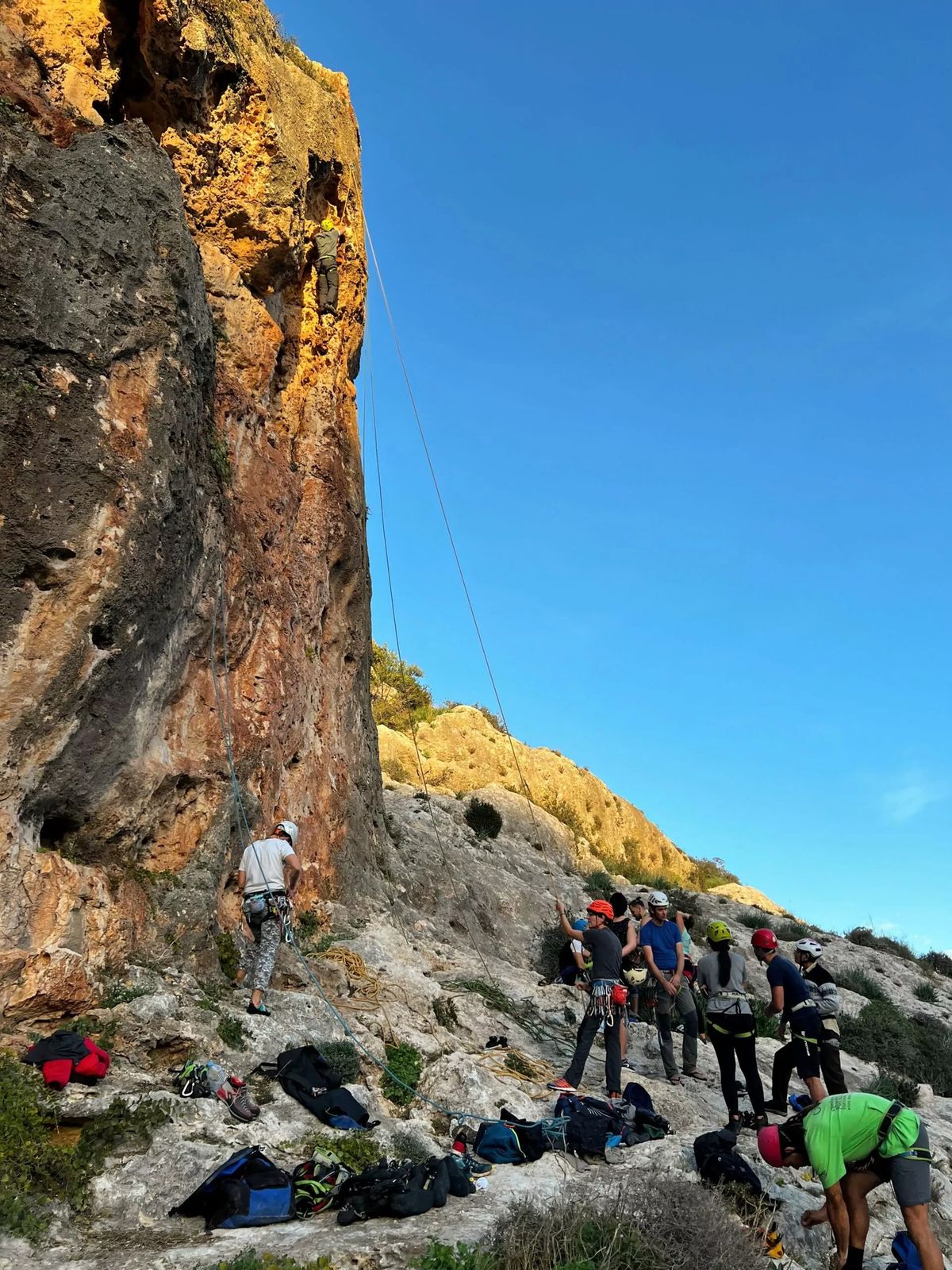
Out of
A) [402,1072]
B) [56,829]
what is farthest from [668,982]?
[56,829]

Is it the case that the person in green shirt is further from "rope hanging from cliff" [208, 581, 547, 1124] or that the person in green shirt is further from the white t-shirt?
"rope hanging from cliff" [208, 581, 547, 1124]

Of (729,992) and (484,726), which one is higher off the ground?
(484,726)

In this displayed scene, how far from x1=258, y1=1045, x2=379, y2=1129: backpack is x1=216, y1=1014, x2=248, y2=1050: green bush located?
0.92 ft

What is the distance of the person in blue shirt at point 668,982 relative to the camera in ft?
30.7

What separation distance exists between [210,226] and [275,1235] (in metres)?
12.1

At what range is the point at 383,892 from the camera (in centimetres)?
1398

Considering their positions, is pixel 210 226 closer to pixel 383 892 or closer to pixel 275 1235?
pixel 383 892

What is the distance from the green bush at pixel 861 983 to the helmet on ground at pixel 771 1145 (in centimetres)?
1583

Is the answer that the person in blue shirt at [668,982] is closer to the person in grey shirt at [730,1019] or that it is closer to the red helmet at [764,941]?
the person in grey shirt at [730,1019]

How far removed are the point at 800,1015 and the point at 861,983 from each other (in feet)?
48.1

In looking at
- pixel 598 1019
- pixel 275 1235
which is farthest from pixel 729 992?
pixel 275 1235

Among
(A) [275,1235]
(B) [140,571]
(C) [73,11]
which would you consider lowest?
(A) [275,1235]

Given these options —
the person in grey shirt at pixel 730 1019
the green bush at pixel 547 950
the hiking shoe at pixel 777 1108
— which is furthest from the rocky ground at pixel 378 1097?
the green bush at pixel 547 950

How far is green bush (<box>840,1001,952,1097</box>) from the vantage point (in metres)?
14.6
